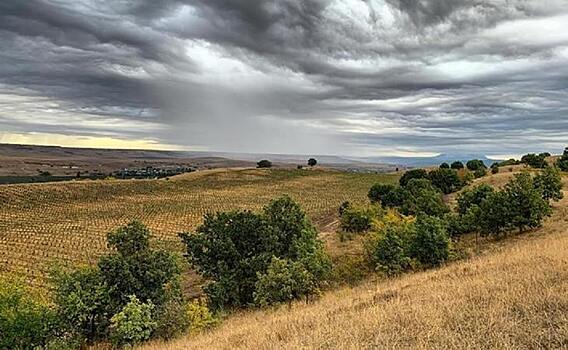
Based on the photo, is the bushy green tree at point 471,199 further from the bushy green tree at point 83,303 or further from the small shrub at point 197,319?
the bushy green tree at point 83,303

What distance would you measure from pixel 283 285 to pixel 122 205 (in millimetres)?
83539

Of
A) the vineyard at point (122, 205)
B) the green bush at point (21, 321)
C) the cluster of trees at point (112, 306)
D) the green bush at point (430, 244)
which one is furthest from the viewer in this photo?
the vineyard at point (122, 205)

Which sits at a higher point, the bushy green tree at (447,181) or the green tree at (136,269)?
the bushy green tree at (447,181)

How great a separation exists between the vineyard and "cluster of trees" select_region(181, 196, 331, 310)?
21.9 metres

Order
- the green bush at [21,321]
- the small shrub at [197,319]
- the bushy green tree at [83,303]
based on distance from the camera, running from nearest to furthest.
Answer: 1. the small shrub at [197,319]
2. the green bush at [21,321]
3. the bushy green tree at [83,303]

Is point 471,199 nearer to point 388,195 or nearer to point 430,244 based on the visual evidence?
point 430,244

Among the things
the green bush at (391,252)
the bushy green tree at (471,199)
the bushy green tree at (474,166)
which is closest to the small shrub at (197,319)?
the green bush at (391,252)

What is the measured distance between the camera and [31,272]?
47.2 metres

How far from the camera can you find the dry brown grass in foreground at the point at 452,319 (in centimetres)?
795

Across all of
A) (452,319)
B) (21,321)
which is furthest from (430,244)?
(21,321)

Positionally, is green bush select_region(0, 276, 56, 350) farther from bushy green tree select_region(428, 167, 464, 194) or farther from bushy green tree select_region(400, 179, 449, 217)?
bushy green tree select_region(428, 167, 464, 194)

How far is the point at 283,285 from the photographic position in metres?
26.2

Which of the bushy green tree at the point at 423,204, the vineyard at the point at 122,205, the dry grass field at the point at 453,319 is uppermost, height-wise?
the dry grass field at the point at 453,319

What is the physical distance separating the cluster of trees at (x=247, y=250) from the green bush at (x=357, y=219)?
18.3 metres
